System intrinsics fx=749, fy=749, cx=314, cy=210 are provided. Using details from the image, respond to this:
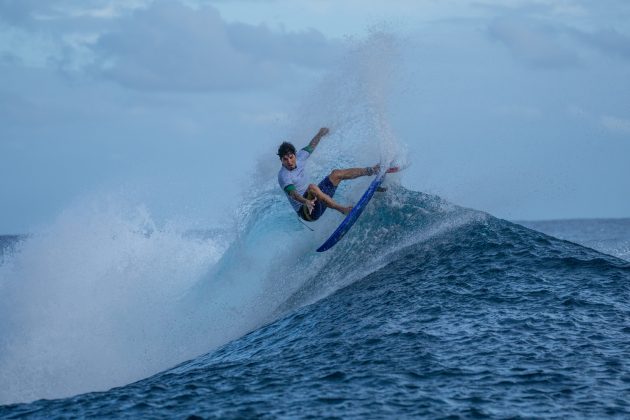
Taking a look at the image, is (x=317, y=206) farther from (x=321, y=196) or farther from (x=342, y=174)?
(x=342, y=174)

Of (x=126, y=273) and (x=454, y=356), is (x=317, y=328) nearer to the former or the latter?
(x=454, y=356)

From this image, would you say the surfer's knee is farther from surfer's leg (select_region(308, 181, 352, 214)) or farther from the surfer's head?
the surfer's head

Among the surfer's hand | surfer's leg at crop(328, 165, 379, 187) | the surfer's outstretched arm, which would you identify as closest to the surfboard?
surfer's leg at crop(328, 165, 379, 187)

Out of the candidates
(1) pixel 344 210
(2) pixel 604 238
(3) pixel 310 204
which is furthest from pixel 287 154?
(2) pixel 604 238

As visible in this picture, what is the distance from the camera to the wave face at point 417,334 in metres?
8.40

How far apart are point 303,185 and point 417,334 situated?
3992 mm

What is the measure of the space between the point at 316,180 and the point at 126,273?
484 centimetres

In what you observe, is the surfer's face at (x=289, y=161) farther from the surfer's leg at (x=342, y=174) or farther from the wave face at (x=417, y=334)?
the wave face at (x=417, y=334)

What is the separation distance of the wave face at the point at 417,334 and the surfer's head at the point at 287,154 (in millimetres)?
2527

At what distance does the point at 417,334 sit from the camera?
34.9 feet

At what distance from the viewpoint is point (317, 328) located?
38.9 feet

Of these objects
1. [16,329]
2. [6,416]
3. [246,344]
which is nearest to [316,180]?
[246,344]

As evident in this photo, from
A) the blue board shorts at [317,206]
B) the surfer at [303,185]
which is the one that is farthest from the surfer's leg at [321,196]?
the blue board shorts at [317,206]

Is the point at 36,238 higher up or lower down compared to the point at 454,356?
higher up
